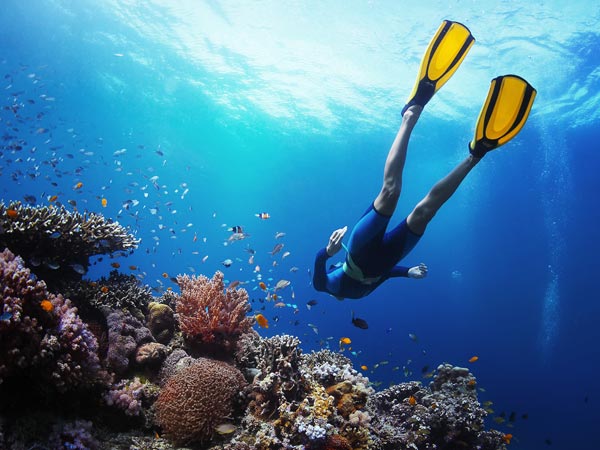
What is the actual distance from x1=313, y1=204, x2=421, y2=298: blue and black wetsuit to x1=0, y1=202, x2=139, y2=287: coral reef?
4255 mm

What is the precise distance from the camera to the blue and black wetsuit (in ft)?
16.6

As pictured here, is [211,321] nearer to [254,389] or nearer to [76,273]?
[254,389]

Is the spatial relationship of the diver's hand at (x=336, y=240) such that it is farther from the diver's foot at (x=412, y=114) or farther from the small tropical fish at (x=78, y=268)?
the small tropical fish at (x=78, y=268)

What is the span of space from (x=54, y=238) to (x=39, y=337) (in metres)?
2.78

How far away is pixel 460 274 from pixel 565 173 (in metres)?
58.4

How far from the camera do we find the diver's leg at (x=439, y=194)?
14.5 ft

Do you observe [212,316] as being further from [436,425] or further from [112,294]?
[436,425]

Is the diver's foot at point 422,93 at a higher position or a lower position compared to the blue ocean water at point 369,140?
lower

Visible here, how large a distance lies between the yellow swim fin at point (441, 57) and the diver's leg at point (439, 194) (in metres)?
1.30

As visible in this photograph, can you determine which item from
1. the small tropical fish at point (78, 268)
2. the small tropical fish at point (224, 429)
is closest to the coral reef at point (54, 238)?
the small tropical fish at point (78, 268)

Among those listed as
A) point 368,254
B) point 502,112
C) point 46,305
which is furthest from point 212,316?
point 502,112

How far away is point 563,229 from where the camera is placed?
51.9 m

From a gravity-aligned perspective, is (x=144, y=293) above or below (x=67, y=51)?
below

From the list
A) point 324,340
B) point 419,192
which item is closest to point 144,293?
point 324,340
